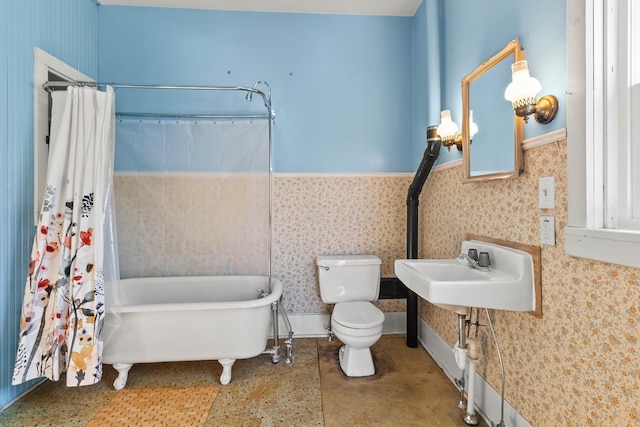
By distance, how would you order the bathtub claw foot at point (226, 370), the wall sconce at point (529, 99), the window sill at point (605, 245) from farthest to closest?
the bathtub claw foot at point (226, 370)
the wall sconce at point (529, 99)
the window sill at point (605, 245)

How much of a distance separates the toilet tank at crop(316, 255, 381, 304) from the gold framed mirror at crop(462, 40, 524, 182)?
1.02m

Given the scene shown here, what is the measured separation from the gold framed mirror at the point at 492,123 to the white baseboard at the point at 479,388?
1049 mm

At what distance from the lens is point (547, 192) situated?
1.22 meters

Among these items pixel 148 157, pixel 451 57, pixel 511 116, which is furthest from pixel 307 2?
pixel 511 116

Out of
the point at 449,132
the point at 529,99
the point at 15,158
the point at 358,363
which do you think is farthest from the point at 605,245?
the point at 15,158

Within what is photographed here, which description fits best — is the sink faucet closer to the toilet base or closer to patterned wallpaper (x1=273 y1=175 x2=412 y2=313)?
the toilet base

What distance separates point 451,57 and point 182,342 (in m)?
2.51

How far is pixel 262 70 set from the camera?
2.56 metres

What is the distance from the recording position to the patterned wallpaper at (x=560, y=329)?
95cm

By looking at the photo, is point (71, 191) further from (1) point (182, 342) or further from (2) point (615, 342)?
(2) point (615, 342)

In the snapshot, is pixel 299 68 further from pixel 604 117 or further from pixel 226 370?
pixel 226 370

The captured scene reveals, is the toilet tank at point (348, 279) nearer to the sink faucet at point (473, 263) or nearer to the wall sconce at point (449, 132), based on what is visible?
the sink faucet at point (473, 263)

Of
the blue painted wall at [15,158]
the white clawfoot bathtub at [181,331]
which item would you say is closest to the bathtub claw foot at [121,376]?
the white clawfoot bathtub at [181,331]

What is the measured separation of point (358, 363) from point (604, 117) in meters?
1.80
